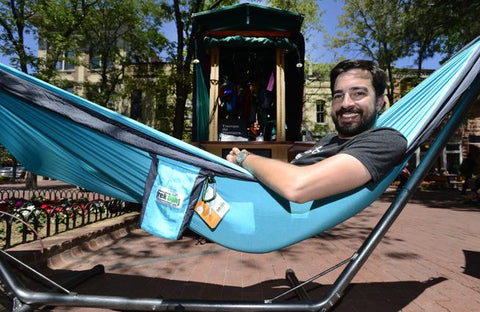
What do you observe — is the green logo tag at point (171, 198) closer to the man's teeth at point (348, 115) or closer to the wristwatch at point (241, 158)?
the wristwatch at point (241, 158)

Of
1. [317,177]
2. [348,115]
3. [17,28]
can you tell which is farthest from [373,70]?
[17,28]

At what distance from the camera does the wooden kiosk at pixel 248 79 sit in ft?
15.9

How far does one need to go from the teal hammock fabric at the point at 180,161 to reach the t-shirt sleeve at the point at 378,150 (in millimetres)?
130

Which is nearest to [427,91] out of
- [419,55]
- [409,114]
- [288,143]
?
[409,114]

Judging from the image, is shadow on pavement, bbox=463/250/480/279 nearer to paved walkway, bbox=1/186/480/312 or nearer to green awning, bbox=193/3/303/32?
paved walkway, bbox=1/186/480/312

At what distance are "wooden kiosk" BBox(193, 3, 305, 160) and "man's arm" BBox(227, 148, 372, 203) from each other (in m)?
3.34

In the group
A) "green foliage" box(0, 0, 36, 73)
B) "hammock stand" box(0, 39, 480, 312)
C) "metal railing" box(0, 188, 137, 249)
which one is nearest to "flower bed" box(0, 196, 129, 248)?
"metal railing" box(0, 188, 137, 249)

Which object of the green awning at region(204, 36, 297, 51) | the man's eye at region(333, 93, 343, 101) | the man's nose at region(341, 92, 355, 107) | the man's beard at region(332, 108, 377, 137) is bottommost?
the man's beard at region(332, 108, 377, 137)

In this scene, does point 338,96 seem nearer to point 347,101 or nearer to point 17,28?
point 347,101

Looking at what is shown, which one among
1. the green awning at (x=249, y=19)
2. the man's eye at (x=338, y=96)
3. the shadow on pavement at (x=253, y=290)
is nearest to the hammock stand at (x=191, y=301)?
the man's eye at (x=338, y=96)

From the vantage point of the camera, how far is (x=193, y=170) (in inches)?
64.1

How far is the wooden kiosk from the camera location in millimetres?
4852

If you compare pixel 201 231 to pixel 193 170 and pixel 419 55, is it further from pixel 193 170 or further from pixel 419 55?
pixel 419 55

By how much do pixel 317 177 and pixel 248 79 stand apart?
5.22m
